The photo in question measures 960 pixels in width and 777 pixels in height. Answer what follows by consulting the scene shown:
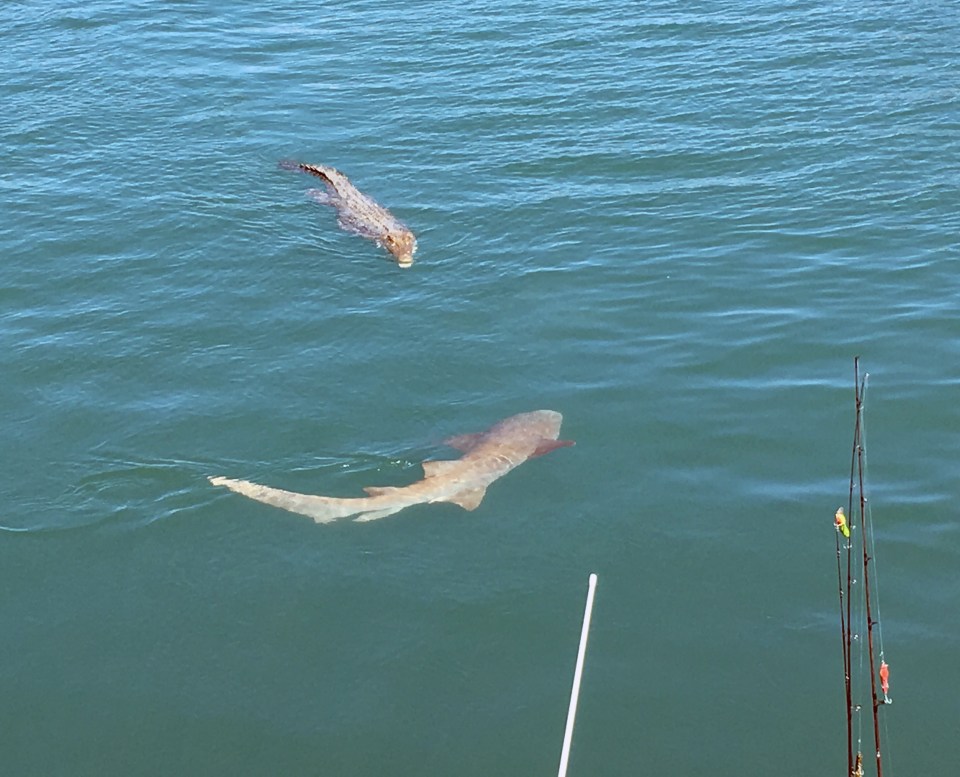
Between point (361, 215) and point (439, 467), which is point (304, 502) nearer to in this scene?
point (439, 467)

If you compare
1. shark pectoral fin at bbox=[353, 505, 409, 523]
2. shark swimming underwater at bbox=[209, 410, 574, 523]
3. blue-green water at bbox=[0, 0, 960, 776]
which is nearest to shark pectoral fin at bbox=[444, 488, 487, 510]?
shark swimming underwater at bbox=[209, 410, 574, 523]

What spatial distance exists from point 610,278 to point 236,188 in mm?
7181

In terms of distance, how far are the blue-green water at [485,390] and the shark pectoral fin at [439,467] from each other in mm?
329

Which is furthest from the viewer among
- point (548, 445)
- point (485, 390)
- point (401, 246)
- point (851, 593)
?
point (401, 246)

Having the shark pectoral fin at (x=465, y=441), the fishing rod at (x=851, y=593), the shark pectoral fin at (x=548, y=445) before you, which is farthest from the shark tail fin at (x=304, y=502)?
the fishing rod at (x=851, y=593)

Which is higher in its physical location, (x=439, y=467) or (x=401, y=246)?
(x=401, y=246)

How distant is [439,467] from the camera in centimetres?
1514

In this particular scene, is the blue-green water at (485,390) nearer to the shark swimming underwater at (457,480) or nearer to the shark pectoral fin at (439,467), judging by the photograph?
the shark swimming underwater at (457,480)

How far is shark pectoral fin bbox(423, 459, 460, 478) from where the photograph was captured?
15.0 meters

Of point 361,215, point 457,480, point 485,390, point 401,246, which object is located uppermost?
point 361,215

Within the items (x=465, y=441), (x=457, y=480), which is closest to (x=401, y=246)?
(x=465, y=441)

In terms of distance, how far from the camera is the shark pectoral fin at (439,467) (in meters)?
15.0

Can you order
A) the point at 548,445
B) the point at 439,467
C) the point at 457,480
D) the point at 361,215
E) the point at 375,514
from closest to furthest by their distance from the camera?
1. the point at 375,514
2. the point at 457,480
3. the point at 439,467
4. the point at 548,445
5. the point at 361,215

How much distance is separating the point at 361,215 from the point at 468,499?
25.5 ft
